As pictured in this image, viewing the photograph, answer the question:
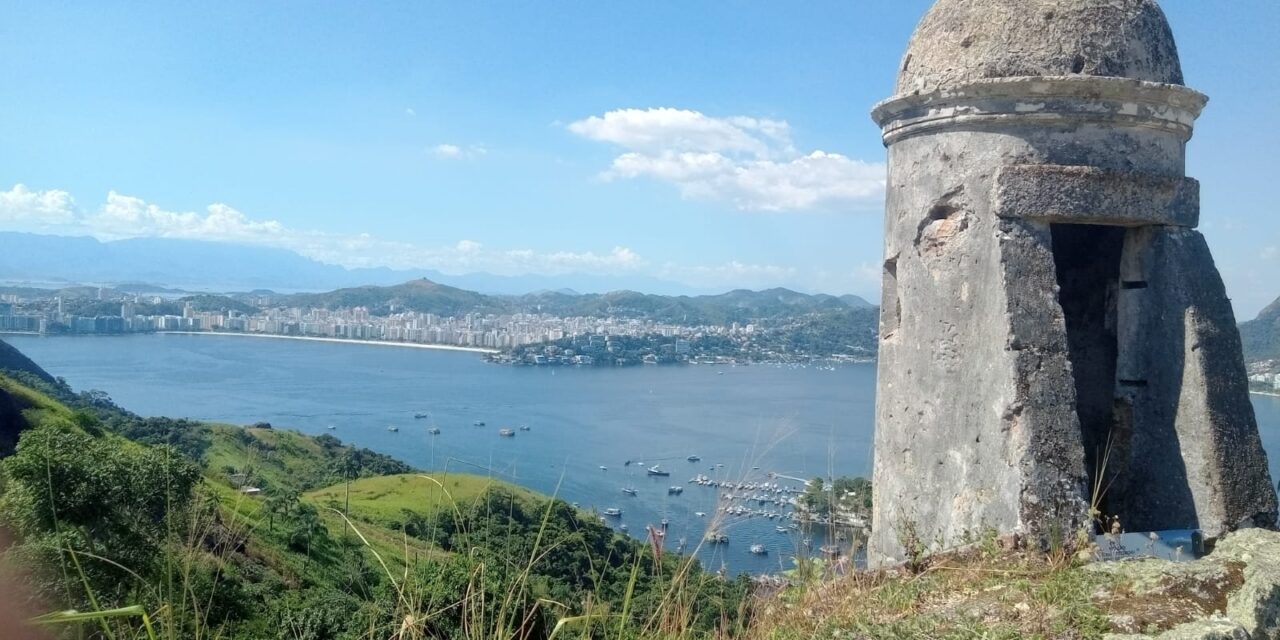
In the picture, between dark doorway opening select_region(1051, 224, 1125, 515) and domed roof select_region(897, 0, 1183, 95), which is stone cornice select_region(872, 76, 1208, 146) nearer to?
domed roof select_region(897, 0, 1183, 95)

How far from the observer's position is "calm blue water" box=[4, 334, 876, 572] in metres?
44.4

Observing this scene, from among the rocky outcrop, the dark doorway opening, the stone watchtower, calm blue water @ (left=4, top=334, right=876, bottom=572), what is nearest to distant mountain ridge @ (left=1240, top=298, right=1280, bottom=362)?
calm blue water @ (left=4, top=334, right=876, bottom=572)

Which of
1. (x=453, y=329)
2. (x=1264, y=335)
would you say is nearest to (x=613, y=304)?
(x=453, y=329)

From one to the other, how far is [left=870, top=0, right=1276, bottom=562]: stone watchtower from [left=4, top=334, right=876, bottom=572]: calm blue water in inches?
635

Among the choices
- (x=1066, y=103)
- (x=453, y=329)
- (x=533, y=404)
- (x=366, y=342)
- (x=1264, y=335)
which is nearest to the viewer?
(x=1066, y=103)

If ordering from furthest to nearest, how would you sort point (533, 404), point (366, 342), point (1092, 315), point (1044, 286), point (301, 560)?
point (366, 342)
point (533, 404)
point (301, 560)
point (1092, 315)
point (1044, 286)

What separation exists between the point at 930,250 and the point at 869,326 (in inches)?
4464

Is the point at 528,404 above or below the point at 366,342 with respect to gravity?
below

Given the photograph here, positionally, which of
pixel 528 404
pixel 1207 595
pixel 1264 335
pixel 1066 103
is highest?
pixel 1066 103

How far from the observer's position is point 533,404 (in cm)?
8044

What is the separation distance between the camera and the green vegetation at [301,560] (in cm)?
259

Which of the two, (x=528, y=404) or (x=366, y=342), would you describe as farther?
(x=366, y=342)

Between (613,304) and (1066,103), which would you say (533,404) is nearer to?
(1066,103)

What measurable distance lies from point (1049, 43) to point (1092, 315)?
→ 1.62m
